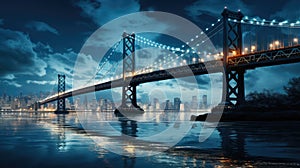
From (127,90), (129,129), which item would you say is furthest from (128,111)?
(129,129)

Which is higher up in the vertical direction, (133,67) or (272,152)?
(133,67)

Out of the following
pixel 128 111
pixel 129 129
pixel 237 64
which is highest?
pixel 237 64

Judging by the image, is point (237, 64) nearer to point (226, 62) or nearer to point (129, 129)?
point (226, 62)

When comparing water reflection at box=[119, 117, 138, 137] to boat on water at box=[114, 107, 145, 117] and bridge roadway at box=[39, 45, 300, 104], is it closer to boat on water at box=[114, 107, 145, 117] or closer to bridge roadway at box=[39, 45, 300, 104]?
bridge roadway at box=[39, 45, 300, 104]

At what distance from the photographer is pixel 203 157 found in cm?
1033

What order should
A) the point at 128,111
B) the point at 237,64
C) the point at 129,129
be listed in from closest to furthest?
the point at 129,129 → the point at 237,64 → the point at 128,111

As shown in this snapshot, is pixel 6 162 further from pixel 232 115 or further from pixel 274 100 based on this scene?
pixel 274 100

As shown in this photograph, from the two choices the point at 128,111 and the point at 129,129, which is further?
the point at 128,111

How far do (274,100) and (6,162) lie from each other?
138 feet

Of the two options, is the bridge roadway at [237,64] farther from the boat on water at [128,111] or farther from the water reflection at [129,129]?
the water reflection at [129,129]

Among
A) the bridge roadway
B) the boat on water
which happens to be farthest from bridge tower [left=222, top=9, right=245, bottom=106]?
the boat on water

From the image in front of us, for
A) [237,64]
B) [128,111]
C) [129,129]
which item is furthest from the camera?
[128,111]

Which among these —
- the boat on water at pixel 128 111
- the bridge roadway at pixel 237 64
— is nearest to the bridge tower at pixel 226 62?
the bridge roadway at pixel 237 64

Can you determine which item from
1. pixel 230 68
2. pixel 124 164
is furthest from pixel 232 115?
pixel 124 164
